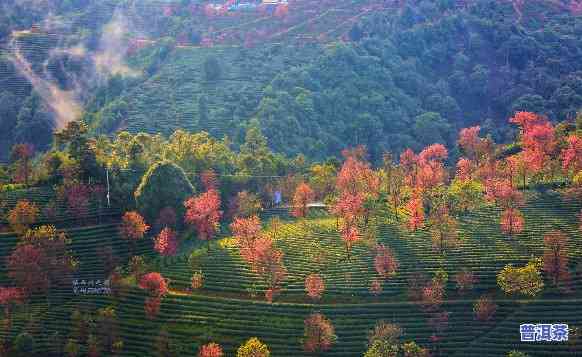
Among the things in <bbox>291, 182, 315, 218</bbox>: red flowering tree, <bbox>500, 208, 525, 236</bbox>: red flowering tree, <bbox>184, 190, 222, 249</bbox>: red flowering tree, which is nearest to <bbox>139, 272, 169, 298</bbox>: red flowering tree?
<bbox>184, 190, 222, 249</bbox>: red flowering tree

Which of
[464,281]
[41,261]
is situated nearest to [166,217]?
[41,261]

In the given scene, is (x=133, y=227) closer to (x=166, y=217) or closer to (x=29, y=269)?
(x=166, y=217)

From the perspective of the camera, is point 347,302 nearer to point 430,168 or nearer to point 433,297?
point 433,297

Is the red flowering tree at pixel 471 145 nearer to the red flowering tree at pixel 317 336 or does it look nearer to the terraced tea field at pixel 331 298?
the terraced tea field at pixel 331 298

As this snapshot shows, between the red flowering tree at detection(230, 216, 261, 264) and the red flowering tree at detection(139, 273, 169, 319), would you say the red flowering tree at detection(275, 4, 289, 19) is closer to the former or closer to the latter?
the red flowering tree at detection(230, 216, 261, 264)

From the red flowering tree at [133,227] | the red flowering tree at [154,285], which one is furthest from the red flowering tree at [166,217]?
the red flowering tree at [154,285]

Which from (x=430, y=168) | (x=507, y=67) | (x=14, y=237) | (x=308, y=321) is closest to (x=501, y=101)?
(x=507, y=67)
